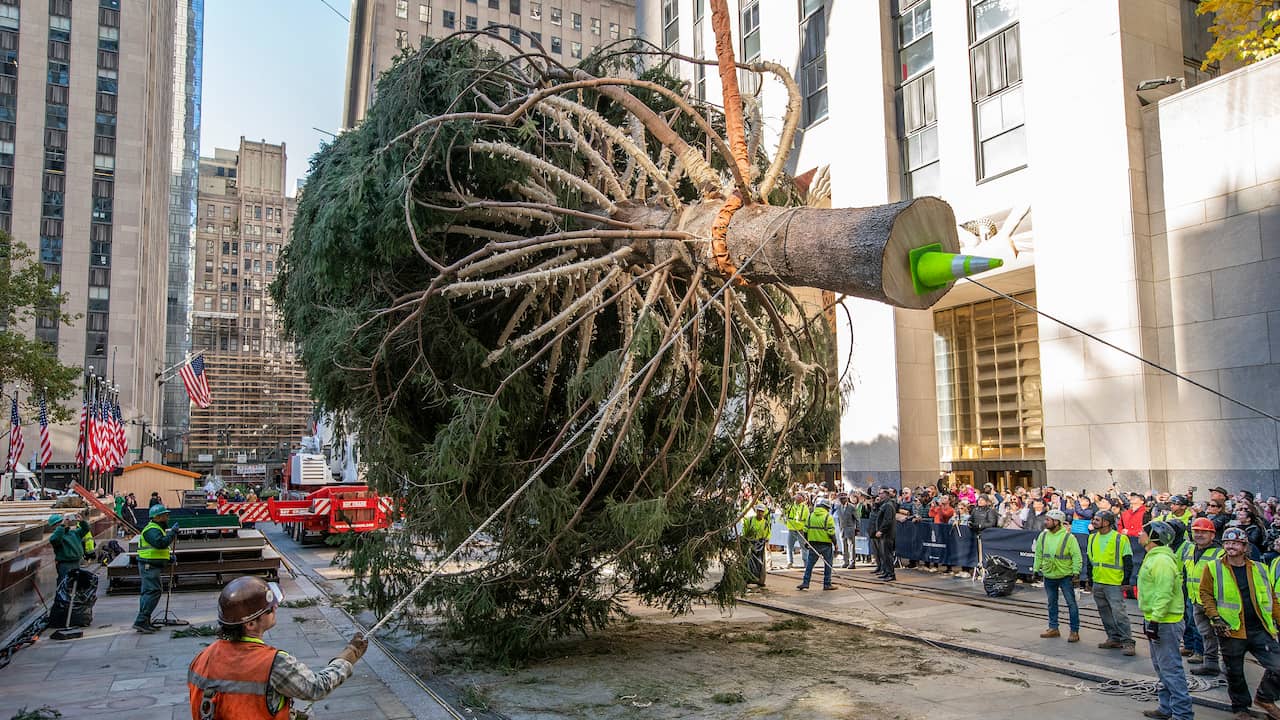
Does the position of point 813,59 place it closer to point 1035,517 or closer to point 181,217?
point 1035,517

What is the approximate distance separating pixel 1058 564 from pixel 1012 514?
627 cm

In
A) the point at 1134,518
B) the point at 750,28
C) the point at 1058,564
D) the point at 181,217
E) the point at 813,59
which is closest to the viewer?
the point at 1058,564

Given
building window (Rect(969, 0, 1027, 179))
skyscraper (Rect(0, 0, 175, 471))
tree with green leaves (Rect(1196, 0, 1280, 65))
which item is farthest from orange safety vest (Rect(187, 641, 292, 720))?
skyscraper (Rect(0, 0, 175, 471))

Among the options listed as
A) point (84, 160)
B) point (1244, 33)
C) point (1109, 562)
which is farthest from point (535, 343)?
point (84, 160)

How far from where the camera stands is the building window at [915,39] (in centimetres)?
2497

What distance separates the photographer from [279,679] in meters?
4.02

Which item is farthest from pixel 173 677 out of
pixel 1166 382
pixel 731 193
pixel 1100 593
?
pixel 1166 382

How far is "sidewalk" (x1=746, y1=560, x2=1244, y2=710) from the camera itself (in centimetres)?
946

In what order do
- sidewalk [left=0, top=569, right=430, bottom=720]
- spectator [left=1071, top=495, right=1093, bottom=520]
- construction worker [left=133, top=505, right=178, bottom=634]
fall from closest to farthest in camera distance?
sidewalk [left=0, top=569, right=430, bottom=720]
construction worker [left=133, top=505, right=178, bottom=634]
spectator [left=1071, top=495, right=1093, bottom=520]

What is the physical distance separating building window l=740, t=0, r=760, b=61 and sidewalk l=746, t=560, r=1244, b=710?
2051 cm

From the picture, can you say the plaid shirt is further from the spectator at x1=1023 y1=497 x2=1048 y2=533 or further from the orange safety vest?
the spectator at x1=1023 y1=497 x2=1048 y2=533

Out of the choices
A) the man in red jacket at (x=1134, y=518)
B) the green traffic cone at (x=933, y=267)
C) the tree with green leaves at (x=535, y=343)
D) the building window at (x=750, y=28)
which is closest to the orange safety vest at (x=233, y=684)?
the tree with green leaves at (x=535, y=343)

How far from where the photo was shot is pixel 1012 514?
17094 mm

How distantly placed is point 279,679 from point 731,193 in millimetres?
4628
